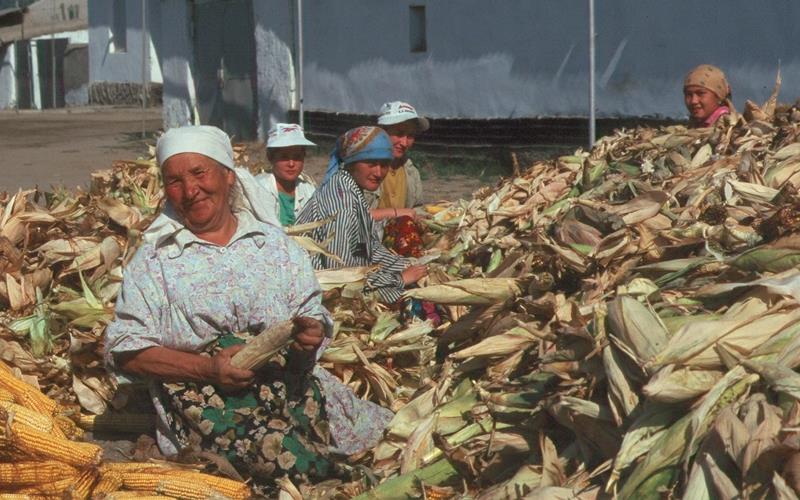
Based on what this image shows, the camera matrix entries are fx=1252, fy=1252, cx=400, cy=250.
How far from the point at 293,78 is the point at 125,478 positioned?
13.6 metres

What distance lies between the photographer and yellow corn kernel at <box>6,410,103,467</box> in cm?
405

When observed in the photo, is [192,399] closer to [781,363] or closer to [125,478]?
[125,478]

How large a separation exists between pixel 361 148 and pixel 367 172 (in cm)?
12

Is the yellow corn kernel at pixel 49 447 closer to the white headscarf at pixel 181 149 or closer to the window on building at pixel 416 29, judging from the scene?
the white headscarf at pixel 181 149

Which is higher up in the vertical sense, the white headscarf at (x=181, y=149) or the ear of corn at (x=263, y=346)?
the white headscarf at (x=181, y=149)

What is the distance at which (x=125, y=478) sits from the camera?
4.18 meters

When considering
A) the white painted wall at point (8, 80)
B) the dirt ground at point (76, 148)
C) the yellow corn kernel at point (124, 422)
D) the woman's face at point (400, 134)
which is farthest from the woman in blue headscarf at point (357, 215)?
the white painted wall at point (8, 80)

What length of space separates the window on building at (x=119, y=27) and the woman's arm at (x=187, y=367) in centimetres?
2570

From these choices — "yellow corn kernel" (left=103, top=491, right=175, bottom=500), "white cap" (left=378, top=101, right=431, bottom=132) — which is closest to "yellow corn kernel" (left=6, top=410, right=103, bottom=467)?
"yellow corn kernel" (left=103, top=491, right=175, bottom=500)

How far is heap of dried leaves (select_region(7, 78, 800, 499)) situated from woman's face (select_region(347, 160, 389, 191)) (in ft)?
1.68

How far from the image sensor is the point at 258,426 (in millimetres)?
4211

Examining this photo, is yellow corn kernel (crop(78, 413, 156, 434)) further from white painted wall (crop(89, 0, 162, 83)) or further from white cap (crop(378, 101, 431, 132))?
white painted wall (crop(89, 0, 162, 83))

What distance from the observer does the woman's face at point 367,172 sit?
238 inches

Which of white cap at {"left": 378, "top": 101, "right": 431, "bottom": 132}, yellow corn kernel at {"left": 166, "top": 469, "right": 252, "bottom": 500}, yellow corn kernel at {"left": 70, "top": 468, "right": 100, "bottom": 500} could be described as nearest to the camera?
yellow corn kernel at {"left": 70, "top": 468, "right": 100, "bottom": 500}
